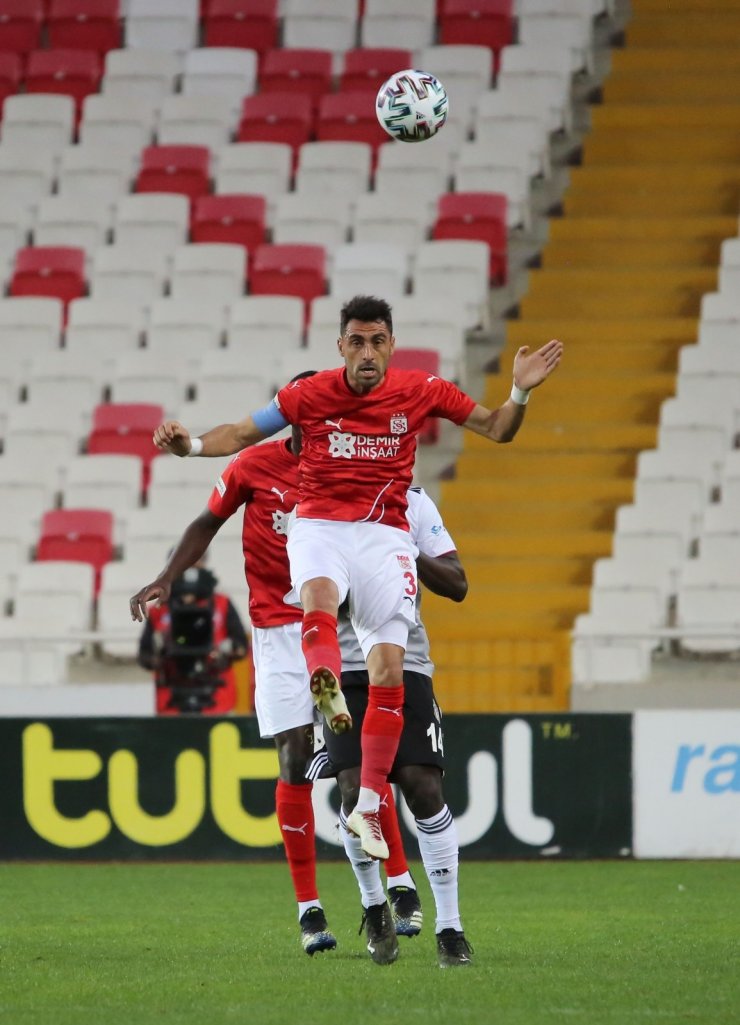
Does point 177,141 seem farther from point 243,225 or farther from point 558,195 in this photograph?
point 558,195

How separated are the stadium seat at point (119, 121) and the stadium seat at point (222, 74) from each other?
0.49 m

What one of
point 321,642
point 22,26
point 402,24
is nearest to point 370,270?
point 402,24

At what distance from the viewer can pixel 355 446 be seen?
21.9 ft

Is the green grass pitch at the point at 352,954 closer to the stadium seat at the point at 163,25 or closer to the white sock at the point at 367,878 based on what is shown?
the white sock at the point at 367,878

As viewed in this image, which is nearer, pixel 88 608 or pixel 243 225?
pixel 88 608

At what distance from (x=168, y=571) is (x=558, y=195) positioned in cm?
1280

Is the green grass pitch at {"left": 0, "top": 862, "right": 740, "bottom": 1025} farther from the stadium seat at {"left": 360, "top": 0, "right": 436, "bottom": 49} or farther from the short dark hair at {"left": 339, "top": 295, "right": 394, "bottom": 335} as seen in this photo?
the stadium seat at {"left": 360, "top": 0, "right": 436, "bottom": 49}

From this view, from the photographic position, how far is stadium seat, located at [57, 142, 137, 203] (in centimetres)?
1945

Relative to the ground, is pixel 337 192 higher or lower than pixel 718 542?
higher

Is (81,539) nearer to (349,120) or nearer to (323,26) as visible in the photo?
(349,120)

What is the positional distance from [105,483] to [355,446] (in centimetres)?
989

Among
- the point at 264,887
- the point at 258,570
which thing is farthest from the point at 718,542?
the point at 258,570

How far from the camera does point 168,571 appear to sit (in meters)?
7.18

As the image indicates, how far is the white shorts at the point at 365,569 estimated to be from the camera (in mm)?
6516
